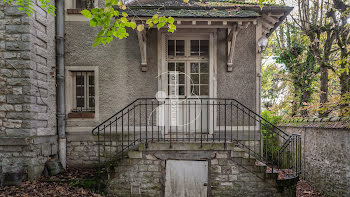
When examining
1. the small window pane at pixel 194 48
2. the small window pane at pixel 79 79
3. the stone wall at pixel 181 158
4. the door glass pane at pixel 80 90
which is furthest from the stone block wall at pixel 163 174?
the small window pane at pixel 194 48

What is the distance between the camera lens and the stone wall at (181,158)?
4902 mm

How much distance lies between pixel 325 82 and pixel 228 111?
4.69 m

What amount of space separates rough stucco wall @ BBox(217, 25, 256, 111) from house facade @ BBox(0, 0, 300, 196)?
27 millimetres

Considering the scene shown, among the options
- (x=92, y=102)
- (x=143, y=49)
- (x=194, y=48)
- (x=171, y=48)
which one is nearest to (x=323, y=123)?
(x=194, y=48)

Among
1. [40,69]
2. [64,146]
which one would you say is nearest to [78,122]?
[64,146]

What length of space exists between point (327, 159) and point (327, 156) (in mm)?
73

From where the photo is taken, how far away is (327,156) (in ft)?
18.4

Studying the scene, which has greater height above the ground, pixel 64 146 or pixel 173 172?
pixel 64 146

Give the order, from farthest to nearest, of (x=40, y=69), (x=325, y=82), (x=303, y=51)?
(x=303, y=51), (x=325, y=82), (x=40, y=69)

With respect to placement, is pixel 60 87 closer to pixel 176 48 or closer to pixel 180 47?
pixel 176 48

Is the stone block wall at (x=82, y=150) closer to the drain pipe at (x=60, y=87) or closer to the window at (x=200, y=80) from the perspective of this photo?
the drain pipe at (x=60, y=87)

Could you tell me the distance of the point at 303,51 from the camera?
32.5 feet

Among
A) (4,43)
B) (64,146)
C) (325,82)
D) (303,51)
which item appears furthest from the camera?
(303,51)

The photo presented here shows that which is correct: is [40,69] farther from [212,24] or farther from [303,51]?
[303,51]
